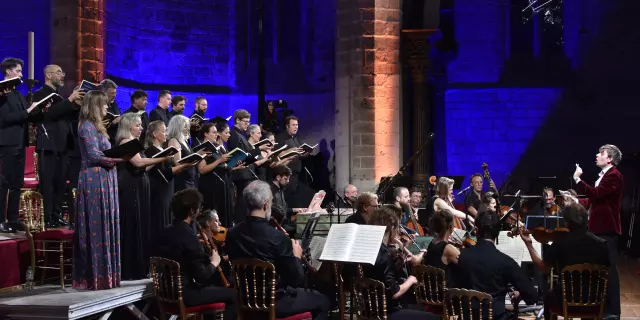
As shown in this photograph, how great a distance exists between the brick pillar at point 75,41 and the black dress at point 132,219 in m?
5.35

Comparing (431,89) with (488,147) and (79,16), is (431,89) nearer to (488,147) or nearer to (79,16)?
(488,147)

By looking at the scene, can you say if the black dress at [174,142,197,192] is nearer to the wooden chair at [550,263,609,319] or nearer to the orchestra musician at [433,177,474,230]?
the orchestra musician at [433,177,474,230]

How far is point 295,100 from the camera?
16.6m

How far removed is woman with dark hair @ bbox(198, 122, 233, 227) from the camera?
365 inches

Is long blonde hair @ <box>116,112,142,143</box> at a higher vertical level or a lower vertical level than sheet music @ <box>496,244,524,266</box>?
higher

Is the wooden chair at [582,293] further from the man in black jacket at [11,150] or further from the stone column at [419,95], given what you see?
the stone column at [419,95]

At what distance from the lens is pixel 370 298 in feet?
19.5

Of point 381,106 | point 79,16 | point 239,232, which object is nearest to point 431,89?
point 381,106

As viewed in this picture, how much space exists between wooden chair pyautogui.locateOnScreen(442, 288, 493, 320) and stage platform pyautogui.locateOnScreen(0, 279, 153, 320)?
8.73 ft

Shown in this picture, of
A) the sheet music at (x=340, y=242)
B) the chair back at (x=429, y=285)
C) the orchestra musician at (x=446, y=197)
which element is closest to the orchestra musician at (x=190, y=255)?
the sheet music at (x=340, y=242)

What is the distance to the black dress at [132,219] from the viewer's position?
7.50m

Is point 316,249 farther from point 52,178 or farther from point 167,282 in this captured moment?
point 52,178

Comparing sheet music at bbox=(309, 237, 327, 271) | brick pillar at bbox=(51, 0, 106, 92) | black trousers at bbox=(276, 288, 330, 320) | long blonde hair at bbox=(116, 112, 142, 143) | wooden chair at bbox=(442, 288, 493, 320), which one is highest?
brick pillar at bbox=(51, 0, 106, 92)

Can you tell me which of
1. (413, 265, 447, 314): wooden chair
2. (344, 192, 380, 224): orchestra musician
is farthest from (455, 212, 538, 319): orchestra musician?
(344, 192, 380, 224): orchestra musician
